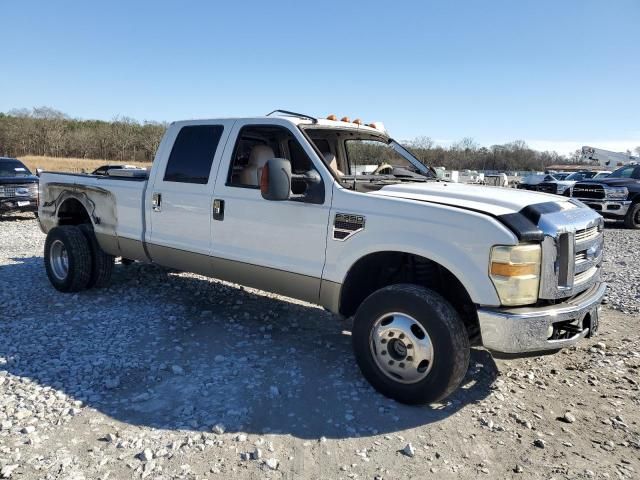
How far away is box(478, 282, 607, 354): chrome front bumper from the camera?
10.1 feet

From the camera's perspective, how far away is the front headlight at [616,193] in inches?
562

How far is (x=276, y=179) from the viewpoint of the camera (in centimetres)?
369

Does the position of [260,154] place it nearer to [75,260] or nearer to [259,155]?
[259,155]

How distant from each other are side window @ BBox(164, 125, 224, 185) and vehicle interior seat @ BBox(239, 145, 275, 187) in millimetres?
330

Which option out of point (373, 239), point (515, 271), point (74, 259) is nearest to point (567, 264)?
point (515, 271)

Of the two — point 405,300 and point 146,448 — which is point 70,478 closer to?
point 146,448

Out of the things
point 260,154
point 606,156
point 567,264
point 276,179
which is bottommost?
point 567,264

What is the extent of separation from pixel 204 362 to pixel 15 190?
1135cm

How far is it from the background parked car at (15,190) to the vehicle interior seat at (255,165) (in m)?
10.8

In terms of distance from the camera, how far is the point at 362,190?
384 centimetres

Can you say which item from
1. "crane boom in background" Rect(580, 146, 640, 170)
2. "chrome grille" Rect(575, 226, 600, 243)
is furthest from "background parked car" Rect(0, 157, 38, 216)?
"crane boom in background" Rect(580, 146, 640, 170)

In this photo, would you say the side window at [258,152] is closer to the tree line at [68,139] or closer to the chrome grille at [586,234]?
the chrome grille at [586,234]

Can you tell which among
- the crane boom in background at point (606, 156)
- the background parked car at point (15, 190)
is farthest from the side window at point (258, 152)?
the crane boom in background at point (606, 156)

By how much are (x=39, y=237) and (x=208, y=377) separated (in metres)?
8.15
